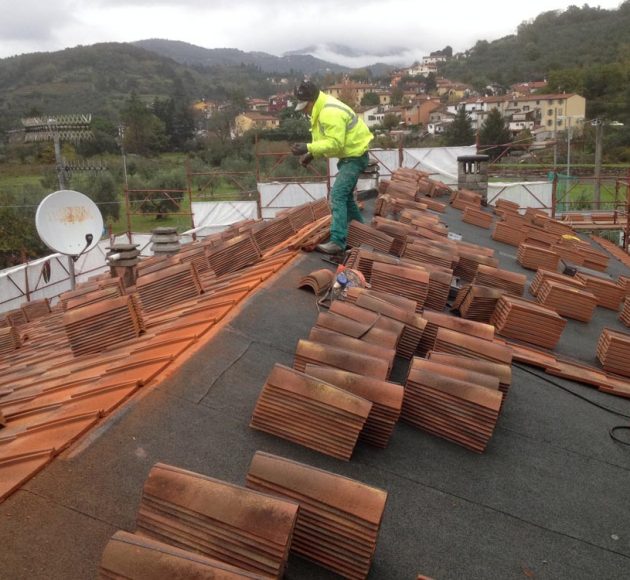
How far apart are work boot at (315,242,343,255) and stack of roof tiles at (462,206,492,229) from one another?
5.67m

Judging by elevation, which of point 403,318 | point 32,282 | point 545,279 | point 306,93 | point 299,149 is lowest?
point 32,282

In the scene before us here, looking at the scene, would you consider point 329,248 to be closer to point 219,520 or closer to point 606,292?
point 606,292

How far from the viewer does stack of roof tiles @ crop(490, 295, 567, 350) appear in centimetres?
495

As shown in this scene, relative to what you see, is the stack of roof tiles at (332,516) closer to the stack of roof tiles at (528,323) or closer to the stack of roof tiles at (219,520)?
the stack of roof tiles at (219,520)

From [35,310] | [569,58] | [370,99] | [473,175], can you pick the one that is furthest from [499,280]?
[370,99]

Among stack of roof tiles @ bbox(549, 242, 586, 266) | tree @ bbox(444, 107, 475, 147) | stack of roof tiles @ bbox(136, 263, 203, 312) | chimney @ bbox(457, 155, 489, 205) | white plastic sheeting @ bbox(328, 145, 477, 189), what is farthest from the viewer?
tree @ bbox(444, 107, 475, 147)

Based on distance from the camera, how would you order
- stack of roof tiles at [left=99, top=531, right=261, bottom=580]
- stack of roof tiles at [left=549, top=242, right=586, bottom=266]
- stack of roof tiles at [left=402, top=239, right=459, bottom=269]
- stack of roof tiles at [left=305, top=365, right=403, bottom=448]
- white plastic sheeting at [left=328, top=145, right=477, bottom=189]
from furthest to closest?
white plastic sheeting at [left=328, top=145, right=477, bottom=189], stack of roof tiles at [left=549, top=242, right=586, bottom=266], stack of roof tiles at [left=402, top=239, right=459, bottom=269], stack of roof tiles at [left=305, top=365, right=403, bottom=448], stack of roof tiles at [left=99, top=531, right=261, bottom=580]

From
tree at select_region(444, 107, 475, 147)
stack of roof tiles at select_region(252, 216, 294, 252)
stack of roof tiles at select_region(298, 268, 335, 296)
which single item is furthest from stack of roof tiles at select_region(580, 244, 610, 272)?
tree at select_region(444, 107, 475, 147)

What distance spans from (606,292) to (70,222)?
8527mm

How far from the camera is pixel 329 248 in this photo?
5.88 m

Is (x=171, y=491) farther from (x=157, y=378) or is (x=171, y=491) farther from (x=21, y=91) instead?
(x=21, y=91)

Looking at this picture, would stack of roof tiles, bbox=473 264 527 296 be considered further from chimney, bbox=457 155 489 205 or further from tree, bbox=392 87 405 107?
tree, bbox=392 87 405 107

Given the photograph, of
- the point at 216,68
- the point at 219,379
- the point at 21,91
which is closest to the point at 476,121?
the point at 21,91

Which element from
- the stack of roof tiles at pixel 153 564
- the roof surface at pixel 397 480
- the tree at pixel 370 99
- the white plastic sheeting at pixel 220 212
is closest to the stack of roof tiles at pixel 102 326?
the roof surface at pixel 397 480
